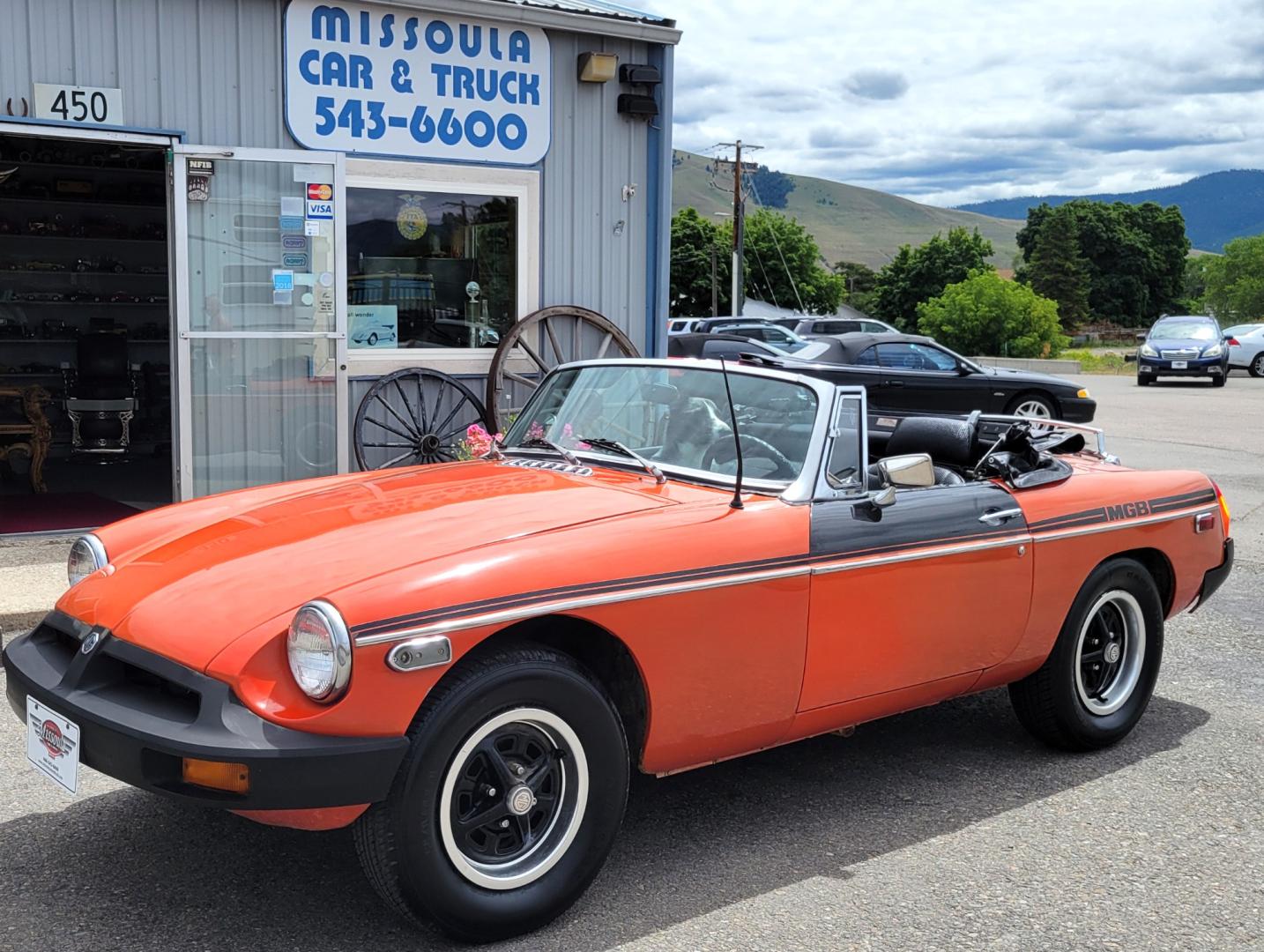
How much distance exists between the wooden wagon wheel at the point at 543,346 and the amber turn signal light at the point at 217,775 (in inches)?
265

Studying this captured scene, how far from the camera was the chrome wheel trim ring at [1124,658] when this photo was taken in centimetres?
489

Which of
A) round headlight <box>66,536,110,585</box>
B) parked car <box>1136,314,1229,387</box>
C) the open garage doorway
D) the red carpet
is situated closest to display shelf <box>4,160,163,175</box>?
the open garage doorway

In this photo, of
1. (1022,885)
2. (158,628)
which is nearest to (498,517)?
(158,628)

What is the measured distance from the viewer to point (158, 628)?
3268mm

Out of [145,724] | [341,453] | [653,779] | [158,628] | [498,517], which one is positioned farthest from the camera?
[341,453]

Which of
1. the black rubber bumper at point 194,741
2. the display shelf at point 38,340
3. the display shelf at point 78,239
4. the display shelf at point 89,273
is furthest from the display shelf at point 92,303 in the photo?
the black rubber bumper at point 194,741

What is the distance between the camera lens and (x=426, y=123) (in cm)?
931

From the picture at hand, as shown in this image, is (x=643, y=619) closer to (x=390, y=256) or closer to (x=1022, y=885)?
(x=1022, y=885)

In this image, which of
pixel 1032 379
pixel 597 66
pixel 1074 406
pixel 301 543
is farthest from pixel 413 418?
pixel 1074 406

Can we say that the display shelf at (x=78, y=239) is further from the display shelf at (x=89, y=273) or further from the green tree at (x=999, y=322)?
the green tree at (x=999, y=322)

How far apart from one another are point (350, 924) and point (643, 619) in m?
1.12

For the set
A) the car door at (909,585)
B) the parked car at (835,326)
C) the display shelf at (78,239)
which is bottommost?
the car door at (909,585)

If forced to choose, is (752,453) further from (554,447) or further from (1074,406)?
(1074,406)

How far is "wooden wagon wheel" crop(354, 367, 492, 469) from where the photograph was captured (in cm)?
925
